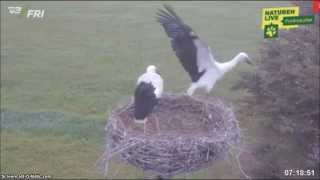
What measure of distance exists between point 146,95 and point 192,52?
12.7 inches

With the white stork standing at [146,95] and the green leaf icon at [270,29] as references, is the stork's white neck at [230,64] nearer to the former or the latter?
the green leaf icon at [270,29]

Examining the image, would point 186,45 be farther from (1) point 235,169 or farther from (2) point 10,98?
(2) point 10,98

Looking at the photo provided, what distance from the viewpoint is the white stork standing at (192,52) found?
2.10 meters

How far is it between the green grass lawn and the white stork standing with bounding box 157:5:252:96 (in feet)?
4.06

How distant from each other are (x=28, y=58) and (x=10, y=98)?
838mm

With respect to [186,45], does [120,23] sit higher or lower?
lower

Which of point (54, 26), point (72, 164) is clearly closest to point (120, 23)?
point (54, 26)

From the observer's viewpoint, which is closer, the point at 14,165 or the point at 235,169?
the point at 14,165

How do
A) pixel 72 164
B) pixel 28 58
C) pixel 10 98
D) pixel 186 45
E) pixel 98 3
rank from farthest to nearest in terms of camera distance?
1. pixel 98 3
2. pixel 28 58
3. pixel 10 98
4. pixel 72 164
5. pixel 186 45

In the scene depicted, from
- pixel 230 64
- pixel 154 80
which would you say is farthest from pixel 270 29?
pixel 154 80

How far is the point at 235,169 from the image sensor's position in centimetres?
358

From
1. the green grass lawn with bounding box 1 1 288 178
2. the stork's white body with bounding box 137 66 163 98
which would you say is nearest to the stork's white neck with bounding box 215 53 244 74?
the stork's white body with bounding box 137 66 163 98
